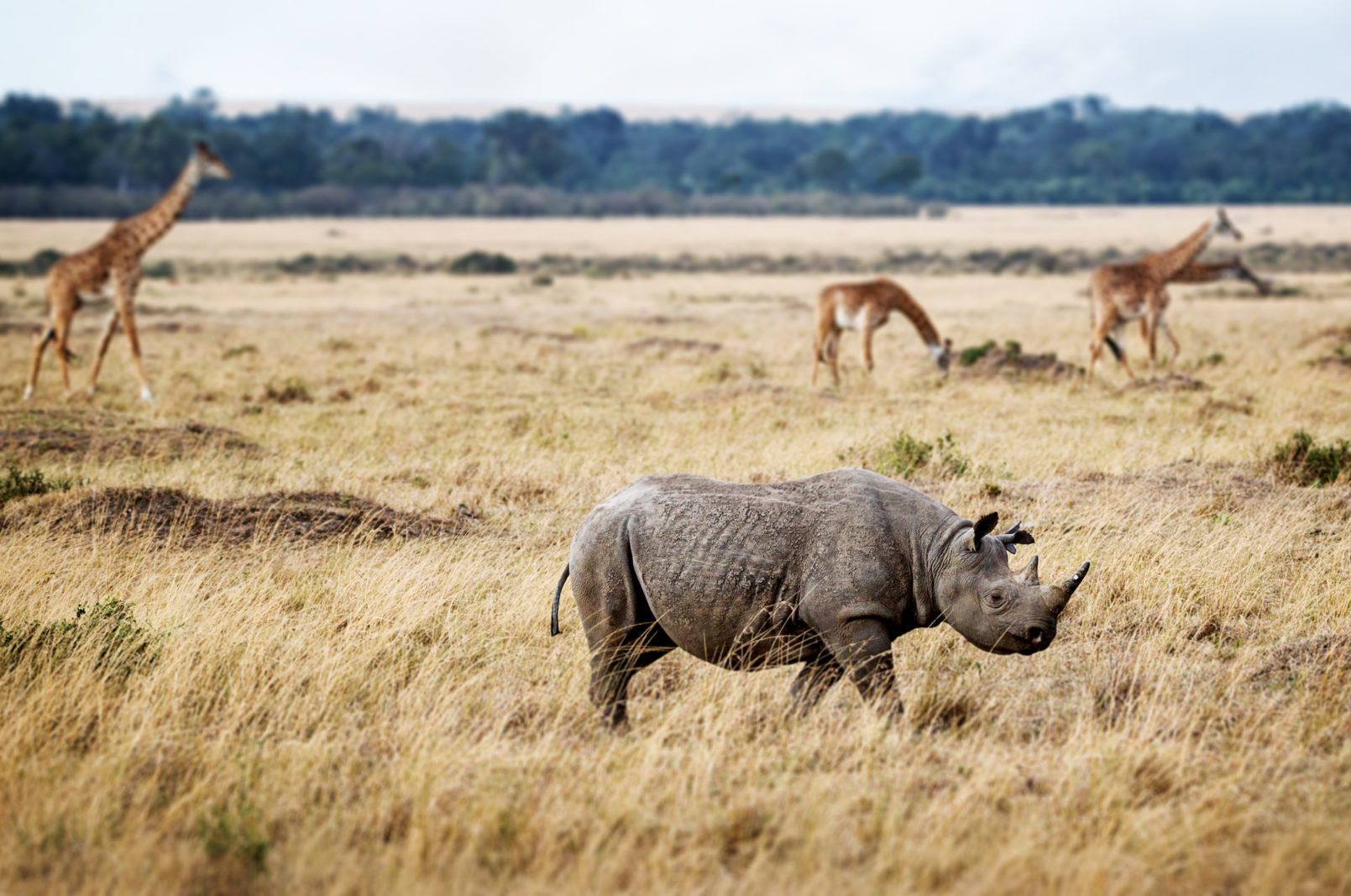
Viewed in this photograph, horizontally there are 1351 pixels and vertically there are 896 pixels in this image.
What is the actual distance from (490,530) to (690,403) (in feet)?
23.0

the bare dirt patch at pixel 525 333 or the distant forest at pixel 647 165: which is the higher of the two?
the distant forest at pixel 647 165

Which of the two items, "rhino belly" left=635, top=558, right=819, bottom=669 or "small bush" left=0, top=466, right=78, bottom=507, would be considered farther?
"small bush" left=0, top=466, right=78, bottom=507

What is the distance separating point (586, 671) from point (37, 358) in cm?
1398

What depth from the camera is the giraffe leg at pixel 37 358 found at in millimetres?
16484

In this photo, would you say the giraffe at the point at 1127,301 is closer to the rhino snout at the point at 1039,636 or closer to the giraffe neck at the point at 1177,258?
the giraffe neck at the point at 1177,258

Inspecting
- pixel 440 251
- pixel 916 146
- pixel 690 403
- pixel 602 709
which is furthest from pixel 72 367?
pixel 916 146

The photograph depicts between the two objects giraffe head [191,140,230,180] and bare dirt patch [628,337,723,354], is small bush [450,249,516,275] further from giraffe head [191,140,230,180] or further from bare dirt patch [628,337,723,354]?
giraffe head [191,140,230,180]

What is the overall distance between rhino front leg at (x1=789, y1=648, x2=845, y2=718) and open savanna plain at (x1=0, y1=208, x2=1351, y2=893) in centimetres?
8

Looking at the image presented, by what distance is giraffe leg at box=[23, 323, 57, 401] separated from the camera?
16.5 meters

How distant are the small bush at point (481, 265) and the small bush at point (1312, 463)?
39.6 meters

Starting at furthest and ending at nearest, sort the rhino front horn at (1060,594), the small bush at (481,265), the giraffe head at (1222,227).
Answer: the small bush at (481,265)
the giraffe head at (1222,227)
the rhino front horn at (1060,594)

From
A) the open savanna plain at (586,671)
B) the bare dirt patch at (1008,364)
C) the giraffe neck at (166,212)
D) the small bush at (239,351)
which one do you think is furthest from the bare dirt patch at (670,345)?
the giraffe neck at (166,212)

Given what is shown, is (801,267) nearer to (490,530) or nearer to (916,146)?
(490,530)

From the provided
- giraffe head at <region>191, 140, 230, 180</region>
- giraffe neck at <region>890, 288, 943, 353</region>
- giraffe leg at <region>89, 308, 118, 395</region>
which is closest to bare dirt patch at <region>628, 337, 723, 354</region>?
giraffe neck at <region>890, 288, 943, 353</region>
